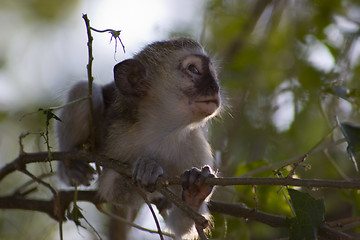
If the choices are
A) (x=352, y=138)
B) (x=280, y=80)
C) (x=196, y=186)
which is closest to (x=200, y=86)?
(x=196, y=186)

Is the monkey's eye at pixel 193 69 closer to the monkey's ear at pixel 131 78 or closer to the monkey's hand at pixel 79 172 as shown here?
the monkey's ear at pixel 131 78

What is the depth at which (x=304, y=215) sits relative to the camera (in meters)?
2.71

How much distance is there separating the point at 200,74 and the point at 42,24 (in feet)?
9.50

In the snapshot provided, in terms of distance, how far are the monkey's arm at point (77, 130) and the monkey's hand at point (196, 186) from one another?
3.84ft

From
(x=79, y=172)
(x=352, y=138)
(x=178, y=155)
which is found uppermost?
(x=352, y=138)

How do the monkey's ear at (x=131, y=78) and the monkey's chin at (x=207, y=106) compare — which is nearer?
the monkey's chin at (x=207, y=106)

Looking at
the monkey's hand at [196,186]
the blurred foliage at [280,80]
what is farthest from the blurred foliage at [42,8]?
the monkey's hand at [196,186]

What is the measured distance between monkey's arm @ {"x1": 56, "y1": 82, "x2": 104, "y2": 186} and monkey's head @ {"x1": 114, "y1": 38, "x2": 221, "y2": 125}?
1.80 feet

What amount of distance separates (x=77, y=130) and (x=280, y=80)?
232cm

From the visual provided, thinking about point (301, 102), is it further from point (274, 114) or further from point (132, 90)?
point (132, 90)

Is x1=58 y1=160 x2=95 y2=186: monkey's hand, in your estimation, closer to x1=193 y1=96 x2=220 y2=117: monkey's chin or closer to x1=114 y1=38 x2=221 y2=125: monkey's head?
x1=114 y1=38 x2=221 y2=125: monkey's head

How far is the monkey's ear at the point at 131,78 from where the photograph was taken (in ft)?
13.1

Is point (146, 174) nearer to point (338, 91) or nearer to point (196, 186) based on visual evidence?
point (196, 186)

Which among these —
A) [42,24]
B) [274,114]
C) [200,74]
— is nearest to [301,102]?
[274,114]
